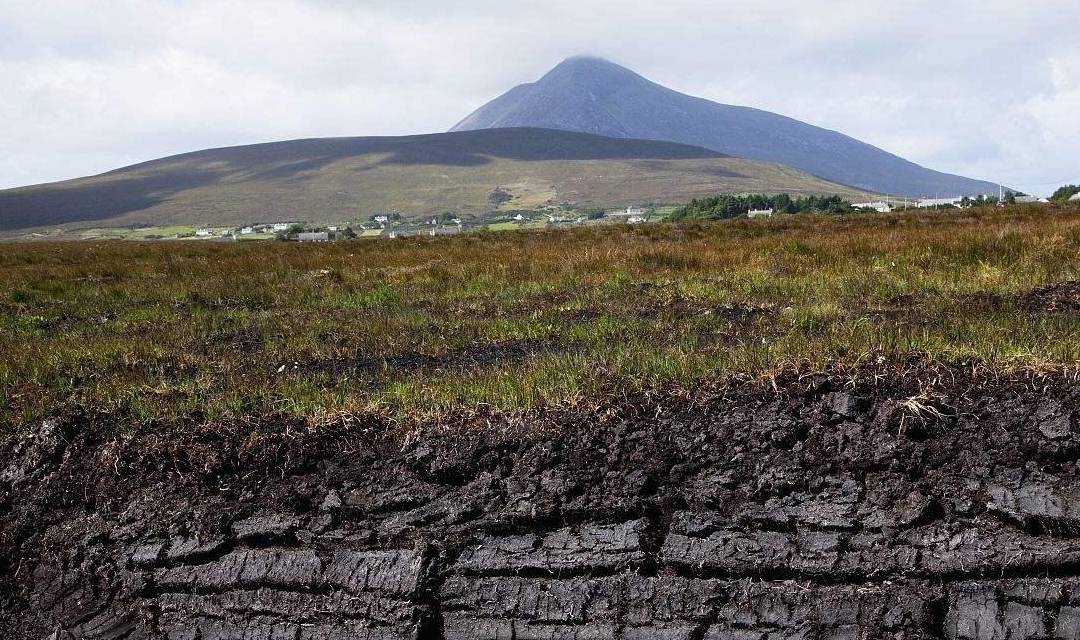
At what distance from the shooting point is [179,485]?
5227 millimetres

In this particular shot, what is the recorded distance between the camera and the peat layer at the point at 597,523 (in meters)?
3.96

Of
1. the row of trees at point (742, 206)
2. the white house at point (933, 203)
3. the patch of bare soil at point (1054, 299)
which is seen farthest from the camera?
the white house at point (933, 203)

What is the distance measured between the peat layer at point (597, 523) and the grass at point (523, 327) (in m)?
0.37

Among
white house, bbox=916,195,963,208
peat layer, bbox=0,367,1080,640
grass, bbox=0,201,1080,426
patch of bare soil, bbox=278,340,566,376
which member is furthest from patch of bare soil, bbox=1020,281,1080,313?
white house, bbox=916,195,963,208

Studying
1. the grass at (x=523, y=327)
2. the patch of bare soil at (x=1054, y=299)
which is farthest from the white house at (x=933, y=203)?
the patch of bare soil at (x=1054, y=299)

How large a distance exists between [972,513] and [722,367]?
5.75 feet

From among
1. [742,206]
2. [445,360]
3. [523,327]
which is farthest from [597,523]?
[742,206]

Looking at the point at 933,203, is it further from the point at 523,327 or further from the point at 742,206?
the point at 523,327

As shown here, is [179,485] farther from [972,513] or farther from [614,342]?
[972,513]

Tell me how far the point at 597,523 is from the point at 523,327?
12.9ft

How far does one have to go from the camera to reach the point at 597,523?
4520 millimetres

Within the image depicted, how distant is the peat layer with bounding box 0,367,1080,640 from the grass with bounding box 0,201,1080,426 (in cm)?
37

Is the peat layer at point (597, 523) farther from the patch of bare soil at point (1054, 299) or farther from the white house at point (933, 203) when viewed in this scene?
the white house at point (933, 203)

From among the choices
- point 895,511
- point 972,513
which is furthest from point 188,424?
point 972,513
